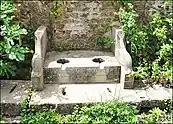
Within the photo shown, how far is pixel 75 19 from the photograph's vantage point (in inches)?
276

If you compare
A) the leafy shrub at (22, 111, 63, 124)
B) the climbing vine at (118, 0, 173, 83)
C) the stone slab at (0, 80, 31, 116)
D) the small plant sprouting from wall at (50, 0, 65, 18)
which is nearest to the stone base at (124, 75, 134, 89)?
the climbing vine at (118, 0, 173, 83)

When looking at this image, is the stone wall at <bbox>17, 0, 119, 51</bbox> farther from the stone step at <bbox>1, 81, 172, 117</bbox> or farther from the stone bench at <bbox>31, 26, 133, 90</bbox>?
the stone step at <bbox>1, 81, 172, 117</bbox>

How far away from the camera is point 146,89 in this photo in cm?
594

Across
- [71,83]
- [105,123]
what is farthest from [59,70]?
[105,123]

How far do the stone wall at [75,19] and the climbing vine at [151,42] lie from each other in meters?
0.35

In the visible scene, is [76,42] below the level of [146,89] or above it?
above

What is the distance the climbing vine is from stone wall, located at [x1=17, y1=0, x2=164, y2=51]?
0.35 m

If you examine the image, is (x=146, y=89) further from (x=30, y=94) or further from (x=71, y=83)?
(x=30, y=94)

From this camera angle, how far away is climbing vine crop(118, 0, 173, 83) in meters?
6.18

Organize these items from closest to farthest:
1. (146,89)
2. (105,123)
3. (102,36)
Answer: (105,123), (146,89), (102,36)

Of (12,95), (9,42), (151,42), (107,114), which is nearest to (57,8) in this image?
(9,42)

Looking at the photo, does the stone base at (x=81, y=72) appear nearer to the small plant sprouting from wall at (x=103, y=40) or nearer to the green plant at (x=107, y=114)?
the small plant sprouting from wall at (x=103, y=40)

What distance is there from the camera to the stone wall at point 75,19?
22.6ft

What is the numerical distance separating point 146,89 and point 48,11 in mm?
2707
